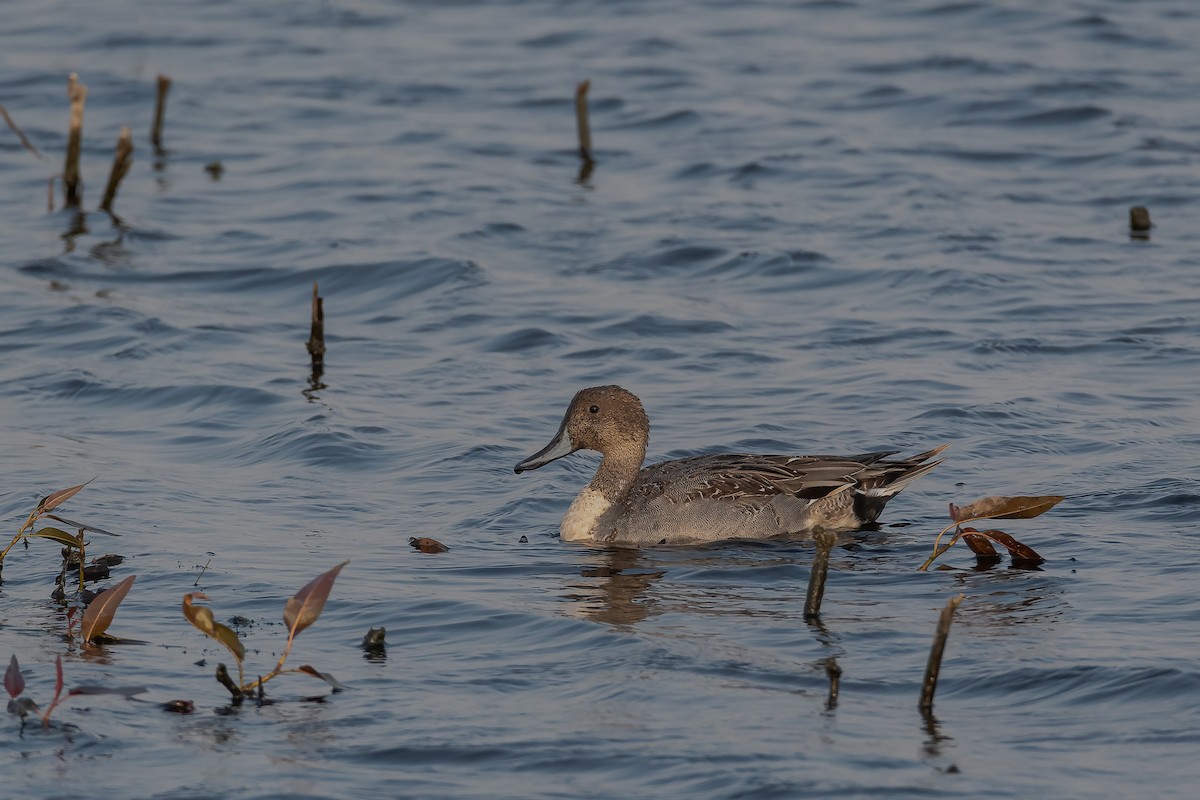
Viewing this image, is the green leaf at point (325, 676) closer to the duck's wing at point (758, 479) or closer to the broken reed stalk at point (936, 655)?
the broken reed stalk at point (936, 655)

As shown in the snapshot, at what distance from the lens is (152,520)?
9789 mm

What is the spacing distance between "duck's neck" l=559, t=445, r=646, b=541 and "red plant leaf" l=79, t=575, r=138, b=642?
9.91ft

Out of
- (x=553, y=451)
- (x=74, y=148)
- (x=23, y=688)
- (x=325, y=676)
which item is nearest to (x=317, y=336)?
(x=553, y=451)

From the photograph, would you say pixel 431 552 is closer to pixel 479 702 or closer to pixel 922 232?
pixel 479 702

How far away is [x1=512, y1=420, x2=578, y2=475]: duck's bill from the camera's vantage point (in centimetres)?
1034

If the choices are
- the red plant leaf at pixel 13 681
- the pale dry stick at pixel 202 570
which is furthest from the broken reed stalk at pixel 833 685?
the pale dry stick at pixel 202 570

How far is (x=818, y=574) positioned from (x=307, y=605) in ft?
7.35

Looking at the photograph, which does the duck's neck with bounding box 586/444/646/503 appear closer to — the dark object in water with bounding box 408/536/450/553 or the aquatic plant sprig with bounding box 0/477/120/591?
the dark object in water with bounding box 408/536/450/553

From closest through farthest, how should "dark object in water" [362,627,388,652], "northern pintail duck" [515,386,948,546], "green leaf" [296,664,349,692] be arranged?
"green leaf" [296,664,349,692] < "dark object in water" [362,627,388,652] < "northern pintail duck" [515,386,948,546]

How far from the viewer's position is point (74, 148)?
1694 cm

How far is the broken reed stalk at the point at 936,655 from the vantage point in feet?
20.7

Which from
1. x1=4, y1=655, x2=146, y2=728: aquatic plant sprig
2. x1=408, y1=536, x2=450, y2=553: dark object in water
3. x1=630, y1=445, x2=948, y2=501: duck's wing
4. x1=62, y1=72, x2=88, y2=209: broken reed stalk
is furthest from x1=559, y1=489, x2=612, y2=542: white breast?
x1=62, y1=72, x2=88, y2=209: broken reed stalk

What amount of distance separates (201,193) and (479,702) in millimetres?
12669

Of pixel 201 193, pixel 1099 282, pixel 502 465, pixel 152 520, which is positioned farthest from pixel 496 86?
pixel 152 520
